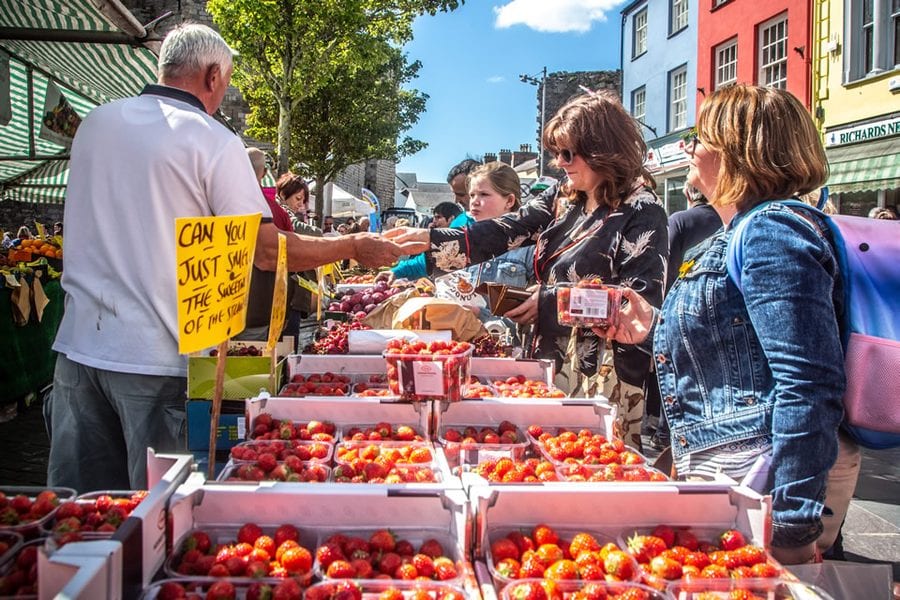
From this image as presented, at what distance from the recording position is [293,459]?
2.19 m

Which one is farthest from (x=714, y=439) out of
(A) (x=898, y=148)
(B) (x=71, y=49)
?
(A) (x=898, y=148)

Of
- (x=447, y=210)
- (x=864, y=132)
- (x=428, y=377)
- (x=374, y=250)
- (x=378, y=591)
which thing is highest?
(x=864, y=132)

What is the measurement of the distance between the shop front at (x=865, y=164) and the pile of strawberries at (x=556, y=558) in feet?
36.4

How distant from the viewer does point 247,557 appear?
155 centimetres

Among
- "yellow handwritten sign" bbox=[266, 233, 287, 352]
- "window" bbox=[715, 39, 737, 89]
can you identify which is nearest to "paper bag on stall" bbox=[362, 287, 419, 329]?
"yellow handwritten sign" bbox=[266, 233, 287, 352]

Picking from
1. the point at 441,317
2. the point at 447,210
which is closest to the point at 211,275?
the point at 441,317

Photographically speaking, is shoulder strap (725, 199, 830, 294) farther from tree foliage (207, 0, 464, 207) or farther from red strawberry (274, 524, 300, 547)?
tree foliage (207, 0, 464, 207)

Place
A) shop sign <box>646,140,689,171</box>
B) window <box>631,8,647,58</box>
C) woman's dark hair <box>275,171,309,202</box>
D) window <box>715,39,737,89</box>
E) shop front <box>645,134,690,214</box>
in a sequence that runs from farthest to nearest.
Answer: window <box>631,8,647,58</box> → shop front <box>645,134,690,214</box> → shop sign <box>646,140,689,171</box> → window <box>715,39,737,89</box> → woman's dark hair <box>275,171,309,202</box>

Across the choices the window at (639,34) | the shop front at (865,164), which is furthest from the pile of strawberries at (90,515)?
the window at (639,34)

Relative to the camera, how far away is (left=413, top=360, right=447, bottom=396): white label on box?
2.51 meters

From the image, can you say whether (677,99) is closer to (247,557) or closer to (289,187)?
(289,187)

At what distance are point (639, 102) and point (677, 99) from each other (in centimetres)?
243

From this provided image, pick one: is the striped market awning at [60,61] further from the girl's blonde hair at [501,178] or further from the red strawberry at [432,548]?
the red strawberry at [432,548]

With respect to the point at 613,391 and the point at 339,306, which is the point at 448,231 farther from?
the point at 339,306
